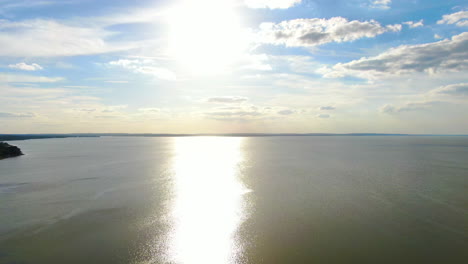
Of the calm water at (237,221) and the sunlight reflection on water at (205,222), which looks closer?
the calm water at (237,221)

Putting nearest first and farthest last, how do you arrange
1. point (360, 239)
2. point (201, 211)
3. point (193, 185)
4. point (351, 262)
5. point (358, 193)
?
point (351, 262) → point (360, 239) → point (201, 211) → point (358, 193) → point (193, 185)

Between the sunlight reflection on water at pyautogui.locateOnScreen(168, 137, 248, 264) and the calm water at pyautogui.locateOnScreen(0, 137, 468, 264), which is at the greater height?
the calm water at pyautogui.locateOnScreen(0, 137, 468, 264)

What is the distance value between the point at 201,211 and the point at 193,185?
14.9m

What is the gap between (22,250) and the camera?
60.0ft

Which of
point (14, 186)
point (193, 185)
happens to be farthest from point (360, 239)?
point (14, 186)

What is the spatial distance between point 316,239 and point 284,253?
364 centimetres

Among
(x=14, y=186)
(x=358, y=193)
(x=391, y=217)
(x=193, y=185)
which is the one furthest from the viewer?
(x=193, y=185)

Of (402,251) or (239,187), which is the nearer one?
(402,251)

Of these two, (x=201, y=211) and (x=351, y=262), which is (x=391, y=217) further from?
(x=201, y=211)

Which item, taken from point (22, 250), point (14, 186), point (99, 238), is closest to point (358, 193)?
point (99, 238)

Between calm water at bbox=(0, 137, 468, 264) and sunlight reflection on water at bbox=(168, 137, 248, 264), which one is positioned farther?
sunlight reflection on water at bbox=(168, 137, 248, 264)

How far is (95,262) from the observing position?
16828 millimetres

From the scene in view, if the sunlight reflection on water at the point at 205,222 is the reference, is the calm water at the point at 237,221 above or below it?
above

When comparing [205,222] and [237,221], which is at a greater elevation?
[237,221]
